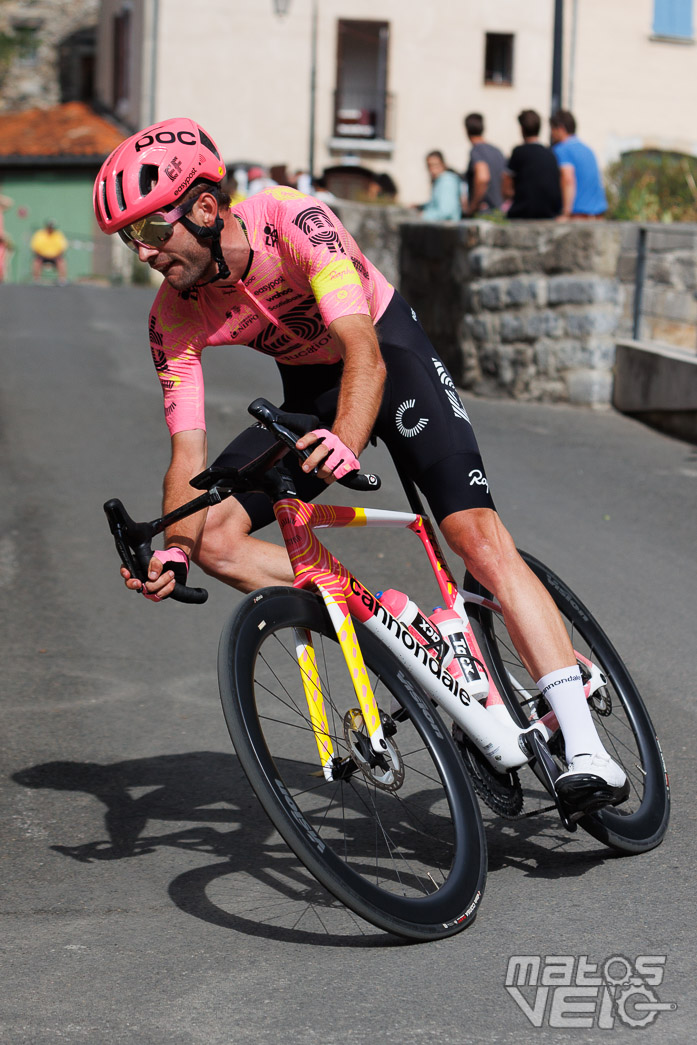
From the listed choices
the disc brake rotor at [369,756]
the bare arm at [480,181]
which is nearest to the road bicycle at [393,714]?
the disc brake rotor at [369,756]

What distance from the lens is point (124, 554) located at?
3.27 metres

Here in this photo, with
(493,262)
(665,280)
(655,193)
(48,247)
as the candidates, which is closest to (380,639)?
(665,280)

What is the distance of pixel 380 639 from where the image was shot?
338 centimetres

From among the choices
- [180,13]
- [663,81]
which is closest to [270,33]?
[180,13]

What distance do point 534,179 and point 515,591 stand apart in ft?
30.1

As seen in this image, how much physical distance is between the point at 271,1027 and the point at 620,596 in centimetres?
402

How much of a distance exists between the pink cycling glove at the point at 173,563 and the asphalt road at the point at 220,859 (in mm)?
819

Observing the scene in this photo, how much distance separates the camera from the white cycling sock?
139 inches

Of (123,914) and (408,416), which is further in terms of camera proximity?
(408,416)

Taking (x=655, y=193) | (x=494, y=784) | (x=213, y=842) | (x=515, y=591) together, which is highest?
(x=655, y=193)

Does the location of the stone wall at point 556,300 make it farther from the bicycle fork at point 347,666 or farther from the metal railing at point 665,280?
the bicycle fork at point 347,666

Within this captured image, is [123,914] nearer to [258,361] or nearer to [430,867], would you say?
[430,867]

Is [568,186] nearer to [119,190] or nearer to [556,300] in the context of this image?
[556,300]

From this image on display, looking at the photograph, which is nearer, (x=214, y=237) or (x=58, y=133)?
(x=214, y=237)
